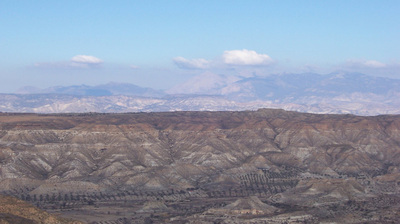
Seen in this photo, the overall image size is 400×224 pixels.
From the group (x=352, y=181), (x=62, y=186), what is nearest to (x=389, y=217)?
(x=352, y=181)

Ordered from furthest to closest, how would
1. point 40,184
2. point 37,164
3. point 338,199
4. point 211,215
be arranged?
point 37,164
point 40,184
point 338,199
point 211,215

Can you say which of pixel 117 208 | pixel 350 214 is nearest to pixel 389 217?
pixel 350 214

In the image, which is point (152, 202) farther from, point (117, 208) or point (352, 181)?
point (352, 181)

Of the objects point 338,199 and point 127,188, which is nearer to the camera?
point 338,199

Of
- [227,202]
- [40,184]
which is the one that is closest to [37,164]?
[40,184]

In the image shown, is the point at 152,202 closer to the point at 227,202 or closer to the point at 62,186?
the point at 227,202

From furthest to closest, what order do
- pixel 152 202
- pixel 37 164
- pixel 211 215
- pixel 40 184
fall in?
pixel 37 164
pixel 40 184
pixel 152 202
pixel 211 215

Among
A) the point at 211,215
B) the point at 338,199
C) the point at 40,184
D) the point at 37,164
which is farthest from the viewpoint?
the point at 37,164

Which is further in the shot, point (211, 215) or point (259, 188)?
point (259, 188)

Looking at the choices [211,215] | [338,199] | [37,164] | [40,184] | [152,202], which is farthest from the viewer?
[37,164]
